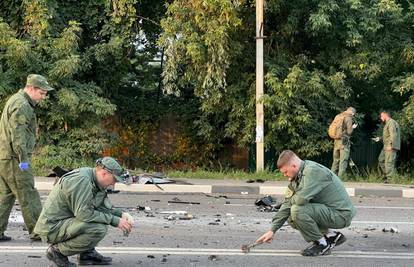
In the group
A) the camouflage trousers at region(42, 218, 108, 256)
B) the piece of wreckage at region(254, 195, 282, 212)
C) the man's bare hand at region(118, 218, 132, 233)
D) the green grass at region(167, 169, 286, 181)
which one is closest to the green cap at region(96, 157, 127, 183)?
the man's bare hand at region(118, 218, 132, 233)

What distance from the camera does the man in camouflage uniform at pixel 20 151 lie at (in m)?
6.77

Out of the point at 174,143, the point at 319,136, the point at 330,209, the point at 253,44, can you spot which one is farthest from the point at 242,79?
the point at 330,209

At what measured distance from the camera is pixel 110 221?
18.3 feet

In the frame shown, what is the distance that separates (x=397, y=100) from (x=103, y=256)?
513 inches

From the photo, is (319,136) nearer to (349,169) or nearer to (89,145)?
(349,169)

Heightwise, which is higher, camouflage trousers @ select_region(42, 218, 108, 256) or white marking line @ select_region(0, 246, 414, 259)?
camouflage trousers @ select_region(42, 218, 108, 256)

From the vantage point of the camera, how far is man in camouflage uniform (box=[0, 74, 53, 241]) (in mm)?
6770

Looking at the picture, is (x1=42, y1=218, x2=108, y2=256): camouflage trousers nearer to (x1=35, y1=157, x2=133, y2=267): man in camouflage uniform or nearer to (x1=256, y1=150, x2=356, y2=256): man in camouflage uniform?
(x1=35, y1=157, x2=133, y2=267): man in camouflage uniform

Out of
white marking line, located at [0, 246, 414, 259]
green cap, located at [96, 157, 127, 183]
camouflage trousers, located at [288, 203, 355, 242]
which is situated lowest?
white marking line, located at [0, 246, 414, 259]

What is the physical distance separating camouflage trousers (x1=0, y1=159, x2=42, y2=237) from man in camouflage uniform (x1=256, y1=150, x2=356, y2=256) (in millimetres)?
2600

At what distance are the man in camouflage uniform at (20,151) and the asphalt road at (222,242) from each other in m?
0.39

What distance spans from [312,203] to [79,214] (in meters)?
2.37

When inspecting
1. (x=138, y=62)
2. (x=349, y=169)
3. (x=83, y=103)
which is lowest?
(x=349, y=169)

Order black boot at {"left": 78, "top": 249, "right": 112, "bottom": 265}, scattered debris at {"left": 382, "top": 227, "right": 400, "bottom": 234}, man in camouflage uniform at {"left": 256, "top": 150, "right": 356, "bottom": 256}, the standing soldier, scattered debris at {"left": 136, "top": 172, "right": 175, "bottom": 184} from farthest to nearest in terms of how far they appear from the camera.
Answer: the standing soldier → scattered debris at {"left": 136, "top": 172, "right": 175, "bottom": 184} → scattered debris at {"left": 382, "top": 227, "right": 400, "bottom": 234} → man in camouflage uniform at {"left": 256, "top": 150, "right": 356, "bottom": 256} → black boot at {"left": 78, "top": 249, "right": 112, "bottom": 265}
